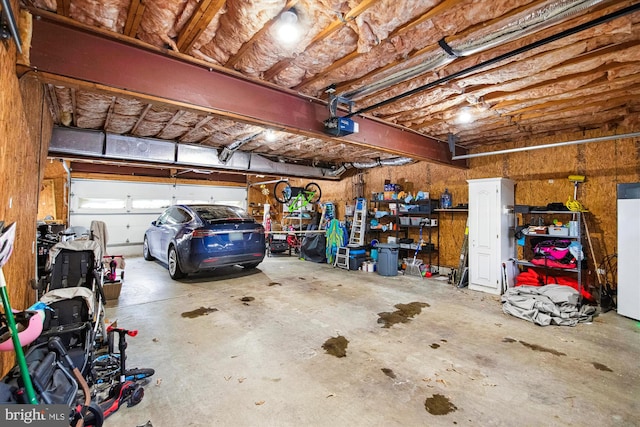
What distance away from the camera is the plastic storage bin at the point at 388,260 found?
6.12m

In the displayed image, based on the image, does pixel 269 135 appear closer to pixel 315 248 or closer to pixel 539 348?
pixel 315 248

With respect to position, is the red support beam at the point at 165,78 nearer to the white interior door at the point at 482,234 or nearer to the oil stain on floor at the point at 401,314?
the oil stain on floor at the point at 401,314

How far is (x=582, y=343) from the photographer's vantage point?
2959mm

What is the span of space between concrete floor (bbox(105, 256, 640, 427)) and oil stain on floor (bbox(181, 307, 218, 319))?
64mm

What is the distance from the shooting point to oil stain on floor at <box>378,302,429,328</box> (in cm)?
350

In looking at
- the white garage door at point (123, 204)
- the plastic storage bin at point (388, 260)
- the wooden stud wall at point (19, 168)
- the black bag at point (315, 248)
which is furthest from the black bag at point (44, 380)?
the white garage door at point (123, 204)

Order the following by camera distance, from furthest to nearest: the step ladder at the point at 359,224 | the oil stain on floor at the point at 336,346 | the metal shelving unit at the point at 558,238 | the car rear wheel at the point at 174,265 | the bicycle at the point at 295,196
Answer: the bicycle at the point at 295,196
the step ladder at the point at 359,224
the car rear wheel at the point at 174,265
the metal shelving unit at the point at 558,238
the oil stain on floor at the point at 336,346

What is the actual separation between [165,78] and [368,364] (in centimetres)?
294

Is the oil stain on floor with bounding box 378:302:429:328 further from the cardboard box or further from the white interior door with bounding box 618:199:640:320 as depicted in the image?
the cardboard box

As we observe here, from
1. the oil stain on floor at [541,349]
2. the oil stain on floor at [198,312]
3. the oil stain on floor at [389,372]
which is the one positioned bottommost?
the oil stain on floor at [541,349]

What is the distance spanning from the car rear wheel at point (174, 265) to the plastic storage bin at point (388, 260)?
13.0 feet

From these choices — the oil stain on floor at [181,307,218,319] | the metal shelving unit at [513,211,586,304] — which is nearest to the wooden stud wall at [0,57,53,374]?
the oil stain on floor at [181,307,218,319]

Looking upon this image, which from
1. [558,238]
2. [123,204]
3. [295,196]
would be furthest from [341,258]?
[123,204]

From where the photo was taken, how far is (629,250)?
369 centimetres
